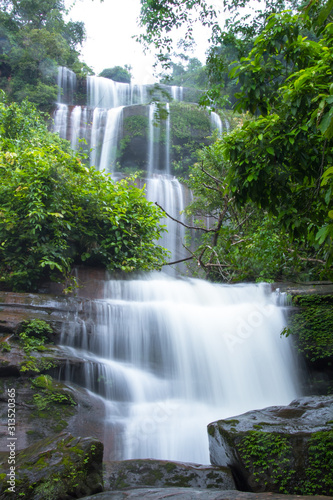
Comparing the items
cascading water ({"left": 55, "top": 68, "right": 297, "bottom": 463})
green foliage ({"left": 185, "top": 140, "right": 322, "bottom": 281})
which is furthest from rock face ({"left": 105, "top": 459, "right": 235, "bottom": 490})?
green foliage ({"left": 185, "top": 140, "right": 322, "bottom": 281})

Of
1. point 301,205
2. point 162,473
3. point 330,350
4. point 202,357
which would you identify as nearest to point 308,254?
point 330,350

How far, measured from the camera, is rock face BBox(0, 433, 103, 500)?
2838mm

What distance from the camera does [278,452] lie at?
133 inches

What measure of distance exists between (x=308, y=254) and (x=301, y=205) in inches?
198

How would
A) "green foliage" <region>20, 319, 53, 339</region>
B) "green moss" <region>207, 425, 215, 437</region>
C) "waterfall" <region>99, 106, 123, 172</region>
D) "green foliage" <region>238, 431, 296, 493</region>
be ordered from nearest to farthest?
"green foliage" <region>238, 431, 296, 493</region>
"green moss" <region>207, 425, 215, 437</region>
"green foliage" <region>20, 319, 53, 339</region>
"waterfall" <region>99, 106, 123, 172</region>

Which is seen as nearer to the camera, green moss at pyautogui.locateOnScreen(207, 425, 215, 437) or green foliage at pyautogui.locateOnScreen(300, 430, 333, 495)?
green foliage at pyautogui.locateOnScreen(300, 430, 333, 495)

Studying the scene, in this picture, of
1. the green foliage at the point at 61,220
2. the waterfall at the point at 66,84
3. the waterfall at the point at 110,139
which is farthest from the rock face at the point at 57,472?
the waterfall at the point at 66,84

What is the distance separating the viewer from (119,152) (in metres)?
18.3

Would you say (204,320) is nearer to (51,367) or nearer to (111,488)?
(51,367)

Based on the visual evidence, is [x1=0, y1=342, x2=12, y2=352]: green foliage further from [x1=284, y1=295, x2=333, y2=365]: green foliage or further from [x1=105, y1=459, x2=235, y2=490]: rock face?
[x1=284, y1=295, x2=333, y2=365]: green foliage

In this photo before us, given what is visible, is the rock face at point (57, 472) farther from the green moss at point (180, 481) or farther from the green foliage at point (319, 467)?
the green foliage at point (319, 467)

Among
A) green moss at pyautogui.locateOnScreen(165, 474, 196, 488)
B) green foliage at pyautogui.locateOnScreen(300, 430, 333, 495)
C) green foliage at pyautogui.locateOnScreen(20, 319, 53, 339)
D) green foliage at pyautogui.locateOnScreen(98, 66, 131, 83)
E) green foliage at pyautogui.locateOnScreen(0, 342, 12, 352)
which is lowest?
green moss at pyautogui.locateOnScreen(165, 474, 196, 488)

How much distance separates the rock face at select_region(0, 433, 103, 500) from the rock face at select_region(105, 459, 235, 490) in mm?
390

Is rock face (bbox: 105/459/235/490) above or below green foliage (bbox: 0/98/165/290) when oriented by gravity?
below
